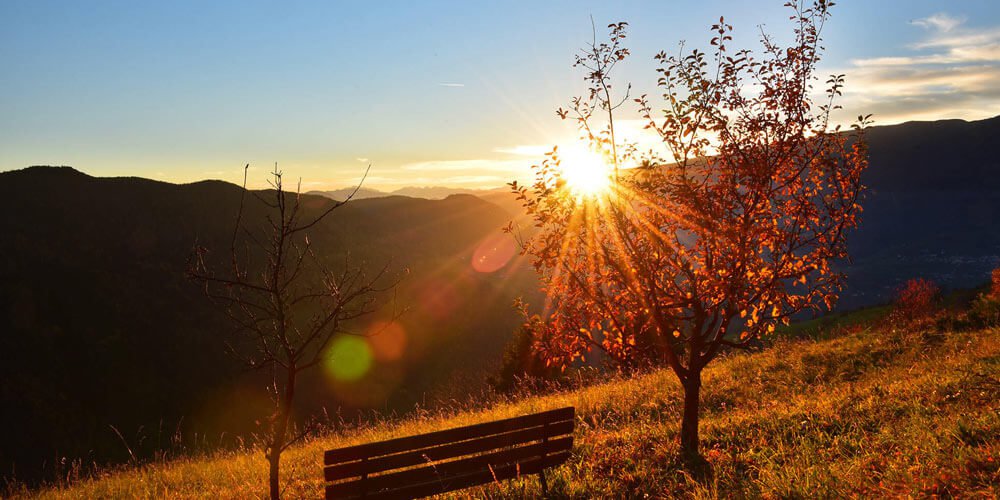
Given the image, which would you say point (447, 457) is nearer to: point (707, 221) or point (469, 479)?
point (469, 479)

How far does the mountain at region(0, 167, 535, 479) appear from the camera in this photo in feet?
175

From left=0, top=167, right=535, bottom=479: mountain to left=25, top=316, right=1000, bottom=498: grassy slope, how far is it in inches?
1093

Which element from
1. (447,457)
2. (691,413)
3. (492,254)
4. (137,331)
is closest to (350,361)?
(137,331)

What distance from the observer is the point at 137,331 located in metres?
65.4

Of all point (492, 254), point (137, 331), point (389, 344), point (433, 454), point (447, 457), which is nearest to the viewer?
point (433, 454)

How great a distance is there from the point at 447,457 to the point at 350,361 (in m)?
70.9

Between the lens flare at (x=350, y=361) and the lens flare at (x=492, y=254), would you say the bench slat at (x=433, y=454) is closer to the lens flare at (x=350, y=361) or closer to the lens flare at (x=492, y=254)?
the lens flare at (x=350, y=361)

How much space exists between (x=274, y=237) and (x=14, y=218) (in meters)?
96.6

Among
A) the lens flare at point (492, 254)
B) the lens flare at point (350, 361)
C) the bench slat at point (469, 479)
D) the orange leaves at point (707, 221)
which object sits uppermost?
the orange leaves at point (707, 221)

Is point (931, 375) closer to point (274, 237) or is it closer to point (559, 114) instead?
point (559, 114)

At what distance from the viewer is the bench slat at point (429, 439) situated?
18.4 feet

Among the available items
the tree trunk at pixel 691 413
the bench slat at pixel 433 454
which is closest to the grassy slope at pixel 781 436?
the tree trunk at pixel 691 413

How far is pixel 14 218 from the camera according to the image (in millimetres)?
76500

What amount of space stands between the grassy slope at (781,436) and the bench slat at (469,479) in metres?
0.28
